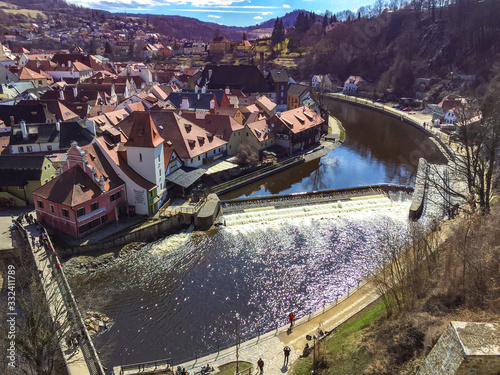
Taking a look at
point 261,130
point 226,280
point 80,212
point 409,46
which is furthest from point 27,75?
point 409,46

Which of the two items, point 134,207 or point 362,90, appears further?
point 362,90

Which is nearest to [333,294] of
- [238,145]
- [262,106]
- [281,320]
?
[281,320]

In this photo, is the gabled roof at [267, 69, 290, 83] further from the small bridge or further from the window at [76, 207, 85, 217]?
the window at [76, 207, 85, 217]

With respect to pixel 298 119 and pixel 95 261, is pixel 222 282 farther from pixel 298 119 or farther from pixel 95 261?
pixel 298 119

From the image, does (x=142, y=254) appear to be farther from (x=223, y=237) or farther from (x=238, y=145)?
(x=238, y=145)

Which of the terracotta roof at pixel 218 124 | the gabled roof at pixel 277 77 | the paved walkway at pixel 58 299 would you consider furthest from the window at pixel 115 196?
the gabled roof at pixel 277 77

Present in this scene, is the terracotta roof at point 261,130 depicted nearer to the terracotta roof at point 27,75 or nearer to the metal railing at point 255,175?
the metal railing at point 255,175
